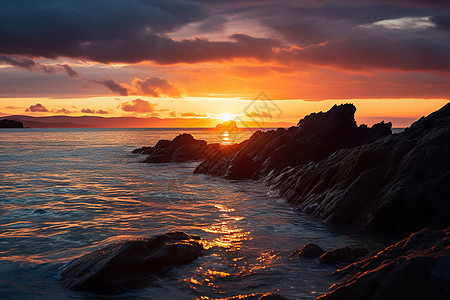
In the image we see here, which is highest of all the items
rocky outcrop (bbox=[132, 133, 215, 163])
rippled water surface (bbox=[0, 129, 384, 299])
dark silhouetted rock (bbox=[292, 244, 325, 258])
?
rocky outcrop (bbox=[132, 133, 215, 163])

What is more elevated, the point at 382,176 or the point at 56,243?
the point at 382,176

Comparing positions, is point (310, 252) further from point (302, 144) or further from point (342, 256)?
point (302, 144)

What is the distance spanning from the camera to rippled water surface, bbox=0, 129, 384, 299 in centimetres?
1034

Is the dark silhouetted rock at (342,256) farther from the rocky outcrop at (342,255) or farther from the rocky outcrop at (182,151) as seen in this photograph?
the rocky outcrop at (182,151)

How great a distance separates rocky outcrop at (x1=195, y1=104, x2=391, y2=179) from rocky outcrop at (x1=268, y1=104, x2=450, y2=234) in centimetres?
A: 1181

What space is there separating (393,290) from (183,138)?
56.9 m

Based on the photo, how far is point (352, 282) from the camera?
287 inches

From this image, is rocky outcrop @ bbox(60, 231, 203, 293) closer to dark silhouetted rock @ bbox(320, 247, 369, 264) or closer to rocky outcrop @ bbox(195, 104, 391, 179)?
dark silhouetted rock @ bbox(320, 247, 369, 264)

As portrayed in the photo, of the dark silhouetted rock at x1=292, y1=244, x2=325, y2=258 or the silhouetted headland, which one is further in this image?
the dark silhouetted rock at x1=292, y1=244, x2=325, y2=258

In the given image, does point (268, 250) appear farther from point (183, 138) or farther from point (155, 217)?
point (183, 138)

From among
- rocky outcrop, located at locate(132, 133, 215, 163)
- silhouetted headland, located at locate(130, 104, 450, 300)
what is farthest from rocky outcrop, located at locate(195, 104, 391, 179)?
rocky outcrop, located at locate(132, 133, 215, 163)

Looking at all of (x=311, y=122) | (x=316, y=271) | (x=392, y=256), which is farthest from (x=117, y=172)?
(x=392, y=256)

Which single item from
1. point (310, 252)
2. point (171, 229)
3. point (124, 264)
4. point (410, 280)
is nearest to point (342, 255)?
point (310, 252)

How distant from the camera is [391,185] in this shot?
642 inches
